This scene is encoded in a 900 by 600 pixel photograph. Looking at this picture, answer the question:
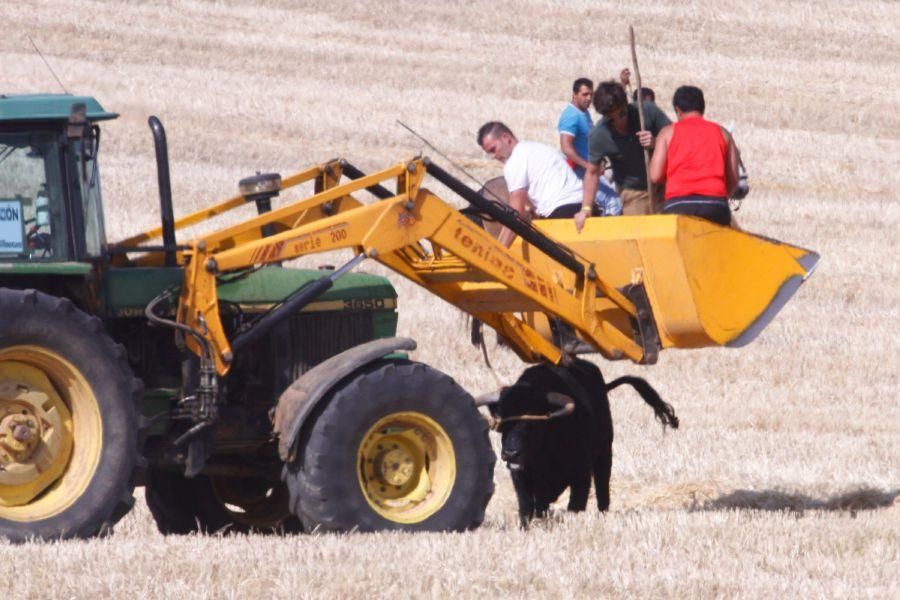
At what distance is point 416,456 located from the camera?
26.2 feet

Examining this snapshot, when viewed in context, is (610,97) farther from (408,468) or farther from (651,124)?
(408,468)

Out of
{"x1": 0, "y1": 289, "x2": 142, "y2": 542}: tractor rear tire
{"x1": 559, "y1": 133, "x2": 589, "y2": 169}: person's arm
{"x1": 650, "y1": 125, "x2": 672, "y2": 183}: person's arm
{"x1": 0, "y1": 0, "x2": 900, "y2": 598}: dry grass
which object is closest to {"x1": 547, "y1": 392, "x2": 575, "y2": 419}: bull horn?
{"x1": 0, "y1": 0, "x2": 900, "y2": 598}: dry grass

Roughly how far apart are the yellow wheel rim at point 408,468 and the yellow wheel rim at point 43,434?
1.30 meters

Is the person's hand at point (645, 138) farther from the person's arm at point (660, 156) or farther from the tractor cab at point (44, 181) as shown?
the tractor cab at point (44, 181)

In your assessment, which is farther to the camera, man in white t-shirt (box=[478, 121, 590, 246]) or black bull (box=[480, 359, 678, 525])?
man in white t-shirt (box=[478, 121, 590, 246])

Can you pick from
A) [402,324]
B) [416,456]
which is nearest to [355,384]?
[416,456]

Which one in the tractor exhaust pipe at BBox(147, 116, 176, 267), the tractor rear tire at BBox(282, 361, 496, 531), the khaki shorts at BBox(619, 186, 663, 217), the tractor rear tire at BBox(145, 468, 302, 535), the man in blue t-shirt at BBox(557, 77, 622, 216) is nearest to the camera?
the tractor exhaust pipe at BBox(147, 116, 176, 267)

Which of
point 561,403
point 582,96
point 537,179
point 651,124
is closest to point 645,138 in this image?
point 651,124

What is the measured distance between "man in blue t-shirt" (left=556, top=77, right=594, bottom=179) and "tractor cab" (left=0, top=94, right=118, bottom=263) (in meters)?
4.85

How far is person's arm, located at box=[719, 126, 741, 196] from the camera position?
957 centimetres

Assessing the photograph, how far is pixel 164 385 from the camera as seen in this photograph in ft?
25.8

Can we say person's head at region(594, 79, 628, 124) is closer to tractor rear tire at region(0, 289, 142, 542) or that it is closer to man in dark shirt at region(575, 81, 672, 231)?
man in dark shirt at region(575, 81, 672, 231)

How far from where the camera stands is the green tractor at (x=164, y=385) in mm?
7164

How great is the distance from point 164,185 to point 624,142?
3.58 meters
